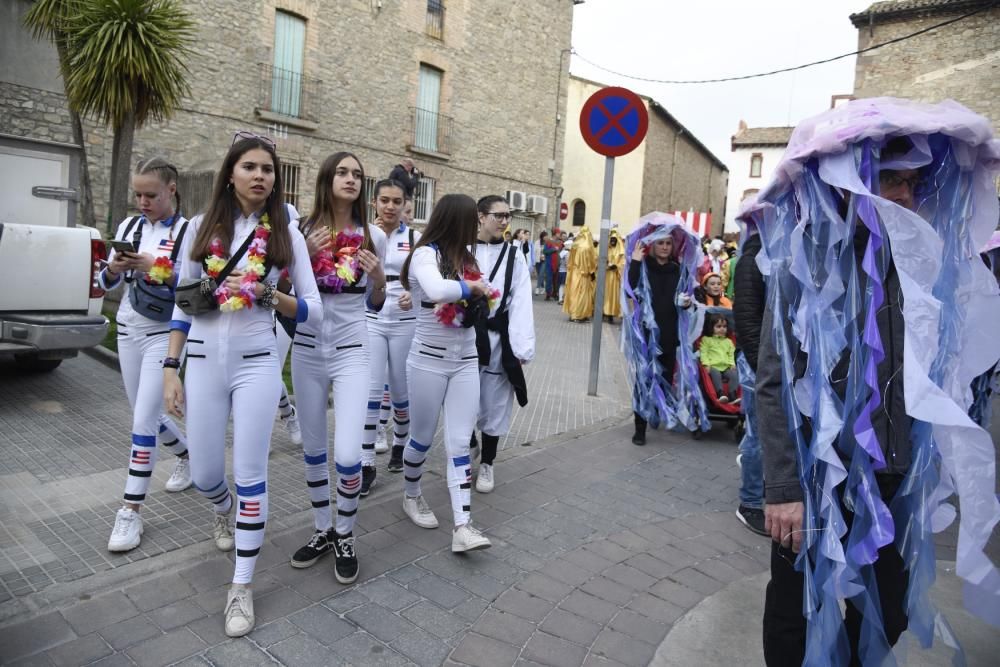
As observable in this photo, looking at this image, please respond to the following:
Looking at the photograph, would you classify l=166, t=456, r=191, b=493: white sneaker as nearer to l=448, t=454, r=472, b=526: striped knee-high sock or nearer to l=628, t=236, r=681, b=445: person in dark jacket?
l=448, t=454, r=472, b=526: striped knee-high sock

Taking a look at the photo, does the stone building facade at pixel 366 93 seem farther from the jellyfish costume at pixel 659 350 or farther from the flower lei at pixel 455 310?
the flower lei at pixel 455 310

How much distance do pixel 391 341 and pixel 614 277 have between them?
1168 centimetres

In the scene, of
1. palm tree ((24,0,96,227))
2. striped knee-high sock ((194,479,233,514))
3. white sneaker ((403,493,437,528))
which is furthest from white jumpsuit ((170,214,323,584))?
palm tree ((24,0,96,227))

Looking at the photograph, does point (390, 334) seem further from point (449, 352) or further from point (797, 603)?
point (797, 603)

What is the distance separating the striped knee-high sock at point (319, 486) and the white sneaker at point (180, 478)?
1.24 m

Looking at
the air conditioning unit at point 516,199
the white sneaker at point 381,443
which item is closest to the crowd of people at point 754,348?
the white sneaker at point 381,443

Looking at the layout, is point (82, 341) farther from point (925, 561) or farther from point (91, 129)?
point (91, 129)

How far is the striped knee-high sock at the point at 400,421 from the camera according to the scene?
4.96 metres

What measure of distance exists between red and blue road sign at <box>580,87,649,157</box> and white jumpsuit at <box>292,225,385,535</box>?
4.56 m

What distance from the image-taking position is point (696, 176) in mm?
44469

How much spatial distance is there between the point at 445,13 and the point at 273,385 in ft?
Answer: 68.4

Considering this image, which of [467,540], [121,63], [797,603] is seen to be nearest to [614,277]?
[121,63]

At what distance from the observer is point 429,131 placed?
21.5 meters

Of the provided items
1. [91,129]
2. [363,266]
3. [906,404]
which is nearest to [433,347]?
[363,266]
